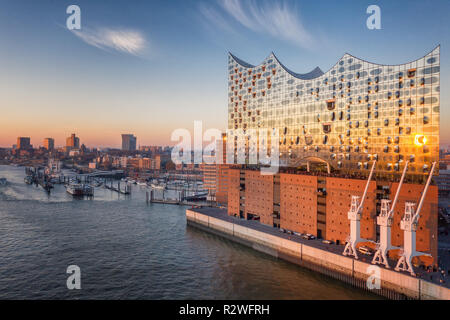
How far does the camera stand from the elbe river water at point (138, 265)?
87.3 ft

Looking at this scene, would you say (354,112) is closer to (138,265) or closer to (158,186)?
(138,265)

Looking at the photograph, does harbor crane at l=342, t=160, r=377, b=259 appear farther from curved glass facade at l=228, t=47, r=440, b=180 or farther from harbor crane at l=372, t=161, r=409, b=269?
curved glass facade at l=228, t=47, r=440, b=180

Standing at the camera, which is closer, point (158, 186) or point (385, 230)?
point (385, 230)

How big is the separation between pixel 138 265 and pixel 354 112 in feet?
105

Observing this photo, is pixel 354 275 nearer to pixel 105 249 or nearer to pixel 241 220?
pixel 241 220

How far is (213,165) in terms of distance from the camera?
88750 millimetres

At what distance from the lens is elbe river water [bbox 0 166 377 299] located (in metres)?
26.6

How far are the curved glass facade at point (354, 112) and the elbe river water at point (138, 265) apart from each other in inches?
609

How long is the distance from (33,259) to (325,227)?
35.5 metres

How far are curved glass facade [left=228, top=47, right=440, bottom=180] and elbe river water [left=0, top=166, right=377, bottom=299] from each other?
609 inches

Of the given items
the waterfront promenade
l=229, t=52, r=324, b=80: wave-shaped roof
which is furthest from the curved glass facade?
the waterfront promenade

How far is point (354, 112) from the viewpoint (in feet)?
119

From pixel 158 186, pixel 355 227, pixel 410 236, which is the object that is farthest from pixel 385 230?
pixel 158 186
